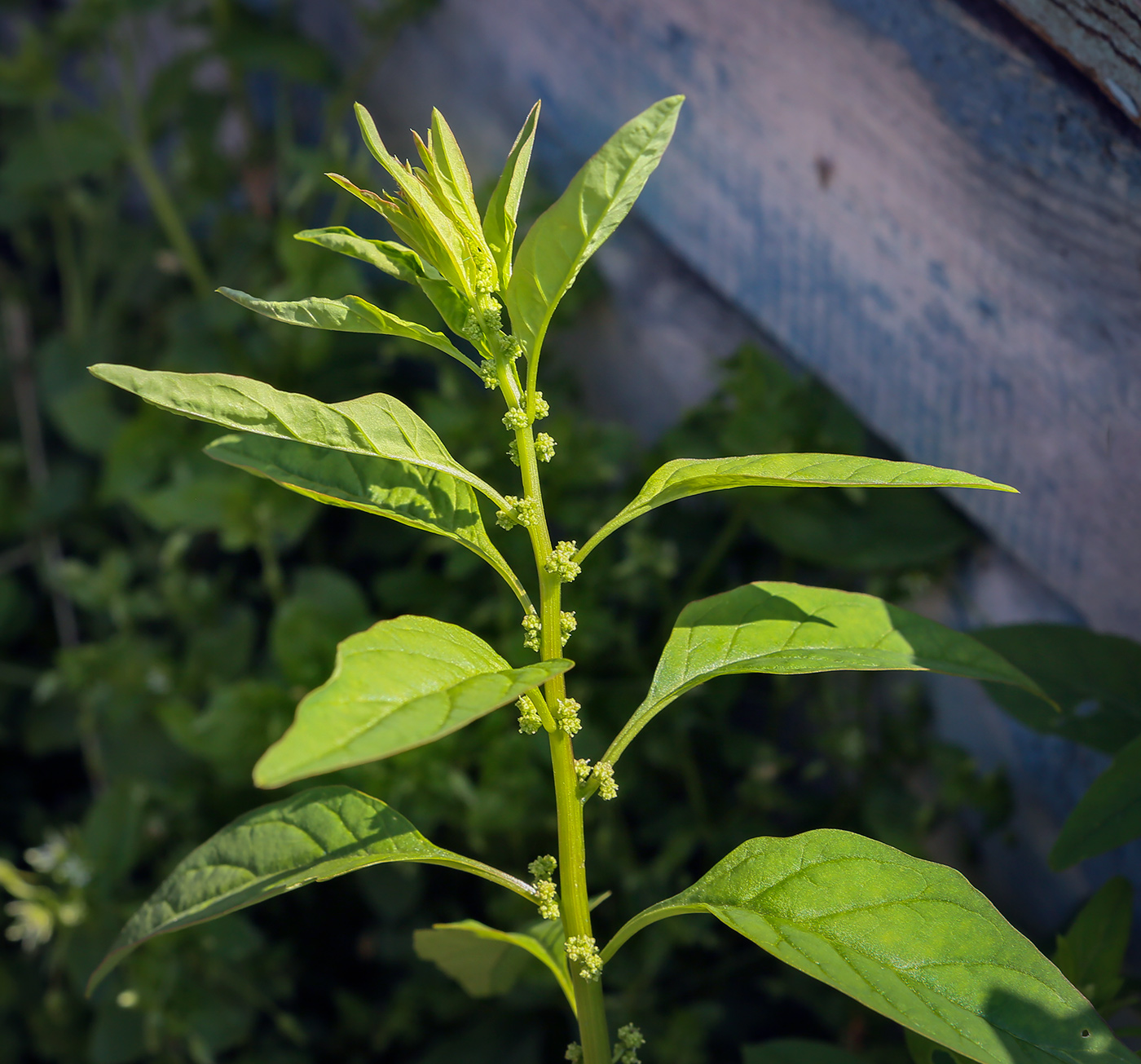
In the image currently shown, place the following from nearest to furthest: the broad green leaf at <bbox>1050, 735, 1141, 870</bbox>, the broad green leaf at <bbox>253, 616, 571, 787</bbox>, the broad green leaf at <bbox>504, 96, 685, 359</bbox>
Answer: the broad green leaf at <bbox>253, 616, 571, 787</bbox>, the broad green leaf at <bbox>504, 96, 685, 359</bbox>, the broad green leaf at <bbox>1050, 735, 1141, 870</bbox>

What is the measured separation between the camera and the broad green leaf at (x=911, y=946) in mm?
581

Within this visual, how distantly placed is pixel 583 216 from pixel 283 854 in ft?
1.64

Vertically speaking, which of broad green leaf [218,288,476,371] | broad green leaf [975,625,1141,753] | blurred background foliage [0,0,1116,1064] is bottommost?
blurred background foliage [0,0,1116,1064]

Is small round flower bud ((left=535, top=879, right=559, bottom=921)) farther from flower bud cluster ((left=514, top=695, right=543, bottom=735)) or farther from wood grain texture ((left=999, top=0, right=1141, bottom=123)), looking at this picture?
wood grain texture ((left=999, top=0, right=1141, bottom=123))

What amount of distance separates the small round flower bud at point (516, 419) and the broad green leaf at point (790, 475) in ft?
0.32

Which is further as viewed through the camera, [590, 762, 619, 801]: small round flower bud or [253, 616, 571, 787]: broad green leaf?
[590, 762, 619, 801]: small round flower bud

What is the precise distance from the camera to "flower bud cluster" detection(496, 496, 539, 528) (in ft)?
2.26

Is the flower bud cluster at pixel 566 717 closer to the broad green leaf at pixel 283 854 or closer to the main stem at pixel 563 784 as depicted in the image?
the main stem at pixel 563 784

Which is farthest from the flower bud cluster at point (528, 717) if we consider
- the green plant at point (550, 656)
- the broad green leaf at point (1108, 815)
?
the broad green leaf at point (1108, 815)

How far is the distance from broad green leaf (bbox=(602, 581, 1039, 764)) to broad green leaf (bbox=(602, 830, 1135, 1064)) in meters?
0.13

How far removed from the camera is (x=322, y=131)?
88.0 inches

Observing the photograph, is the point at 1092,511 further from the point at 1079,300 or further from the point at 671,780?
the point at 671,780

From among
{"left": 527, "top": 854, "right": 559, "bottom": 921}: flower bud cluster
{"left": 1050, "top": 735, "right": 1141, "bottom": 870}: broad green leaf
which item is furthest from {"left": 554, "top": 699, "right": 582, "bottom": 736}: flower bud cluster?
{"left": 1050, "top": 735, "right": 1141, "bottom": 870}: broad green leaf

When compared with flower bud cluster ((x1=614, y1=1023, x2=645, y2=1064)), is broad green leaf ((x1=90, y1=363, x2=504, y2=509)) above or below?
above
